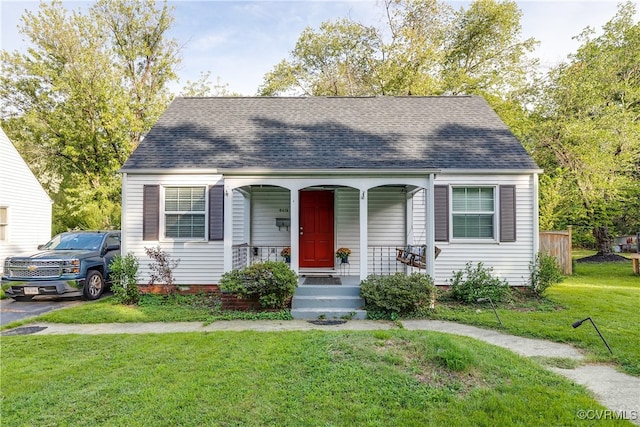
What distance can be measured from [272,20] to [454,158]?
30.0 ft

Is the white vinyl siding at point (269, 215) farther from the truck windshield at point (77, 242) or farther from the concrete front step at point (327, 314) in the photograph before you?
the truck windshield at point (77, 242)

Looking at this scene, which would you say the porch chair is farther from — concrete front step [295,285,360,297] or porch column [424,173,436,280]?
concrete front step [295,285,360,297]

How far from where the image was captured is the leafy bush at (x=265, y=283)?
6812 mm

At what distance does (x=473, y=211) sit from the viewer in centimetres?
870

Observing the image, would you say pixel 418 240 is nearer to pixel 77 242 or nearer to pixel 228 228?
pixel 228 228

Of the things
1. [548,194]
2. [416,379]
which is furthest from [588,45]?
[416,379]

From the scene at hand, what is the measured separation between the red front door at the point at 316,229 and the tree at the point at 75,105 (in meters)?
10.6

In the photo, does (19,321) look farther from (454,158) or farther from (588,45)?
(588,45)

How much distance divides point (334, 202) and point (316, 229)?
2.83ft

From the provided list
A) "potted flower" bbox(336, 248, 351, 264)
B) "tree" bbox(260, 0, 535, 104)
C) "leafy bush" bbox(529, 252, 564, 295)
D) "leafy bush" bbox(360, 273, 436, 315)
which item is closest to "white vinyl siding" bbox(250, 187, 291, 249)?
"potted flower" bbox(336, 248, 351, 264)

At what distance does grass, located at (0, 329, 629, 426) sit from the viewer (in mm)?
3064

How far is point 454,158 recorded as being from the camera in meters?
8.84

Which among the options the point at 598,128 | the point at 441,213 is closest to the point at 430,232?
the point at 441,213

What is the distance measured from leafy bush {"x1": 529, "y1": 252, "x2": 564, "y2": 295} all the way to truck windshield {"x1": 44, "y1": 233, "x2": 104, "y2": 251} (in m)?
11.2
